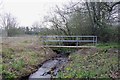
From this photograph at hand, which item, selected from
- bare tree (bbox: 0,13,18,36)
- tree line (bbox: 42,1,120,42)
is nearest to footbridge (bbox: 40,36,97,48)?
tree line (bbox: 42,1,120,42)

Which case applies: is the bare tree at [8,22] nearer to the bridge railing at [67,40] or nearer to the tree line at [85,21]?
the bridge railing at [67,40]

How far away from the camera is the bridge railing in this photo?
11.4m

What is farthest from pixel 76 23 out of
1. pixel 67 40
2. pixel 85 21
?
pixel 67 40

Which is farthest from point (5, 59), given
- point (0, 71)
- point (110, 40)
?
point (110, 40)

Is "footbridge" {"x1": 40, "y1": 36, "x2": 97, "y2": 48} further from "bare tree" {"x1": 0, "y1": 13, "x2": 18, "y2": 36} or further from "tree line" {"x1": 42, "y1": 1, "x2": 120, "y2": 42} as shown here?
"bare tree" {"x1": 0, "y1": 13, "x2": 18, "y2": 36}

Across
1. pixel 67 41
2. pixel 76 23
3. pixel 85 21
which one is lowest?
pixel 67 41

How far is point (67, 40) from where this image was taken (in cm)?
1161

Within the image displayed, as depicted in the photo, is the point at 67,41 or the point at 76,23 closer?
the point at 76,23

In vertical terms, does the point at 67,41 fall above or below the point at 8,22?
below

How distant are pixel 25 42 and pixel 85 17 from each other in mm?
3580

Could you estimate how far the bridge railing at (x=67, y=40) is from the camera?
37.5ft

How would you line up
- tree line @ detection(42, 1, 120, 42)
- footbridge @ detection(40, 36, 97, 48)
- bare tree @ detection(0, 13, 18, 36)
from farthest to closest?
footbridge @ detection(40, 36, 97, 48)
bare tree @ detection(0, 13, 18, 36)
tree line @ detection(42, 1, 120, 42)

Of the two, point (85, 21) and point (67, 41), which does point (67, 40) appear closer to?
point (67, 41)

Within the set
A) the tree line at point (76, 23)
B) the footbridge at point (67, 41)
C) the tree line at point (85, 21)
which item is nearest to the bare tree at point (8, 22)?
the tree line at point (76, 23)
